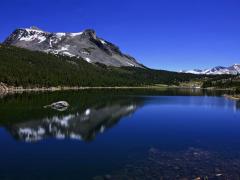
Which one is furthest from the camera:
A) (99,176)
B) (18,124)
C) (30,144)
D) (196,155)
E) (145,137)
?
(18,124)

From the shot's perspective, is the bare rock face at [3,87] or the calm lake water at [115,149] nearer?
the calm lake water at [115,149]

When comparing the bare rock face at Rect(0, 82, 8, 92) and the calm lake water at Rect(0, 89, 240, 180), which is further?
the bare rock face at Rect(0, 82, 8, 92)

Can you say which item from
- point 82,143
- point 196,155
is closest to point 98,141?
point 82,143

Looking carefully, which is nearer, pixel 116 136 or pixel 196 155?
pixel 196 155

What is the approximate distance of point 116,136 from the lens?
170 feet

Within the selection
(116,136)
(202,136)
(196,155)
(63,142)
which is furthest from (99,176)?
(202,136)

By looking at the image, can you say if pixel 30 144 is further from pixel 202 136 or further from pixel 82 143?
pixel 202 136

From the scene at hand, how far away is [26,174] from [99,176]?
21.1 ft

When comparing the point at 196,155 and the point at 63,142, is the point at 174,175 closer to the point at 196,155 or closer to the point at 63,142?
the point at 196,155

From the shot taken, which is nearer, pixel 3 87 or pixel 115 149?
pixel 115 149

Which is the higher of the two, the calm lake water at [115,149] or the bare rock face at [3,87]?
the bare rock face at [3,87]

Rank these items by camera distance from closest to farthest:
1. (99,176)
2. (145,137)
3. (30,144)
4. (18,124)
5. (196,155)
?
(99,176)
(196,155)
(30,144)
(145,137)
(18,124)

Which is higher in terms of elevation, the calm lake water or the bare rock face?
the bare rock face

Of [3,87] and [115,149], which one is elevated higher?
[3,87]
